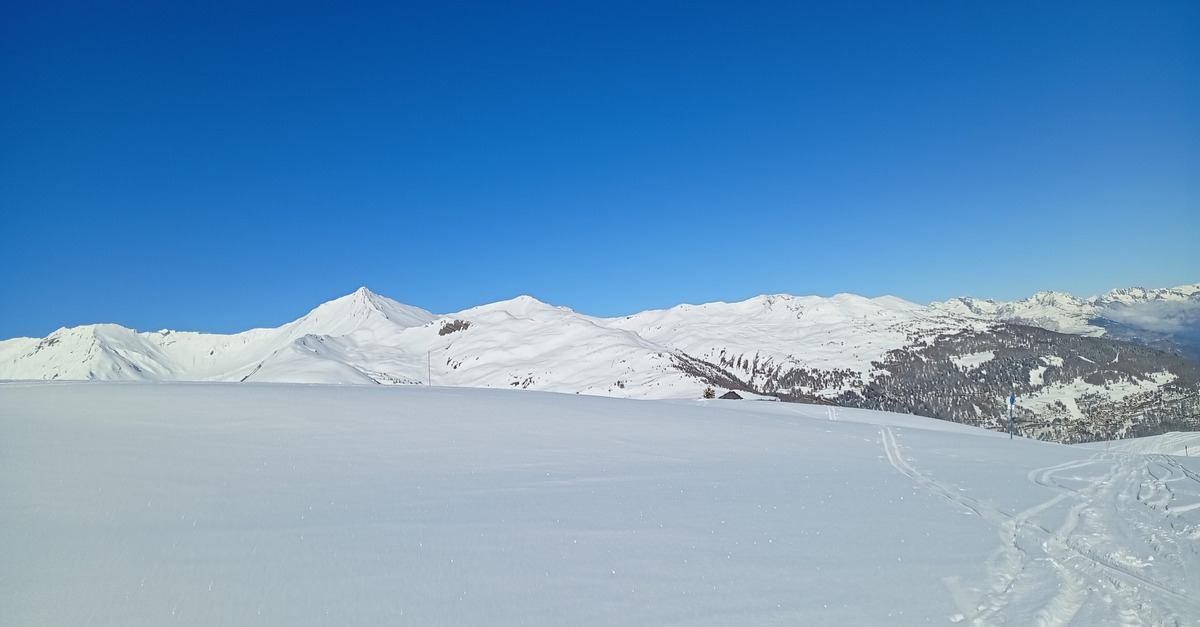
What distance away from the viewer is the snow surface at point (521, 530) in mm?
5086

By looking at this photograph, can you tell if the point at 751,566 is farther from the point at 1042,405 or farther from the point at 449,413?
the point at 1042,405

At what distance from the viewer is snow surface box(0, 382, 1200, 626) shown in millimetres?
5086

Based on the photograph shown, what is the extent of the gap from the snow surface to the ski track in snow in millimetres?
41

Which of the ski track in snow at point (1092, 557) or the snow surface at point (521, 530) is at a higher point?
the snow surface at point (521, 530)

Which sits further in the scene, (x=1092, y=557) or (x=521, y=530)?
(x=1092, y=557)

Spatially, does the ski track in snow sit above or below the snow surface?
below

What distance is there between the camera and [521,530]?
6.95 m

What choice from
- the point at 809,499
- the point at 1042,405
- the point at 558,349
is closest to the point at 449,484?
the point at 809,499

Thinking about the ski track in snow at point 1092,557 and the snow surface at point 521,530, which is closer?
the snow surface at point 521,530

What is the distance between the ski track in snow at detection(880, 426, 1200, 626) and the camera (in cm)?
562

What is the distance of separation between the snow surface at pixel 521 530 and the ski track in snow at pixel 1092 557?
0.04m

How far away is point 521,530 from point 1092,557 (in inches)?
279

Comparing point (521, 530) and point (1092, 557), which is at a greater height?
point (521, 530)

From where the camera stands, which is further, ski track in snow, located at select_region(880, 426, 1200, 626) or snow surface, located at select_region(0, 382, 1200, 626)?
ski track in snow, located at select_region(880, 426, 1200, 626)
